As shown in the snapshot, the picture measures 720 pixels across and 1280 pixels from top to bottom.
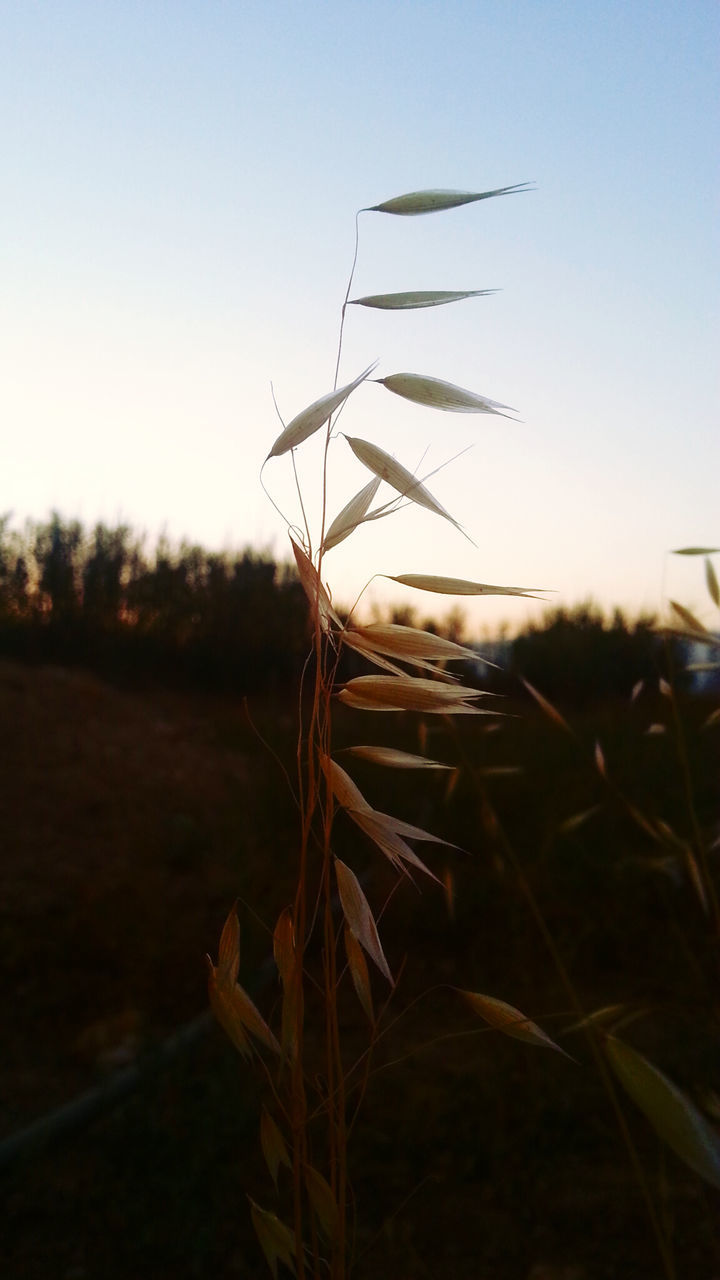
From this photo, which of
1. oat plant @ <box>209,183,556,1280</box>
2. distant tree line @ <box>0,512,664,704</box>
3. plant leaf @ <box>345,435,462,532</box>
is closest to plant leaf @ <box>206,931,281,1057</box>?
oat plant @ <box>209,183,556,1280</box>

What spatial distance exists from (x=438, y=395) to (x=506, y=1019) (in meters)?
0.27

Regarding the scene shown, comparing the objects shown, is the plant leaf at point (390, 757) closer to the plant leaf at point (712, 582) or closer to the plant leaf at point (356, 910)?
the plant leaf at point (356, 910)

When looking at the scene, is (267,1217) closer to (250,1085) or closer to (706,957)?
(250,1085)

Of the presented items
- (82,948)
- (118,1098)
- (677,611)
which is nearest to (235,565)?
(82,948)

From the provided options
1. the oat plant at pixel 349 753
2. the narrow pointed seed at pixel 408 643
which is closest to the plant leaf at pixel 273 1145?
the oat plant at pixel 349 753

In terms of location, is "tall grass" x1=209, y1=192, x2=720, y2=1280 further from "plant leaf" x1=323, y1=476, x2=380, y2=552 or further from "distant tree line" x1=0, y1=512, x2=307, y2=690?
"distant tree line" x1=0, y1=512, x2=307, y2=690

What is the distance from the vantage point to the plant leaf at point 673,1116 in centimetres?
34

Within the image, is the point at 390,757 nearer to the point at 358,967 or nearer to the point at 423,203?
the point at 358,967

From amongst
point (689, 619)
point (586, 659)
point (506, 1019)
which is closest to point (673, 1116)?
point (506, 1019)

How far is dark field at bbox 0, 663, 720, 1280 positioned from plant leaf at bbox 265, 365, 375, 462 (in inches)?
6.7

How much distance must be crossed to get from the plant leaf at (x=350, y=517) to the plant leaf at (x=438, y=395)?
0.14 ft

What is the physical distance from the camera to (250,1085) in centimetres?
165

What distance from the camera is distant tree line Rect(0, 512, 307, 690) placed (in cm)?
447

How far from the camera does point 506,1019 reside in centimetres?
43
